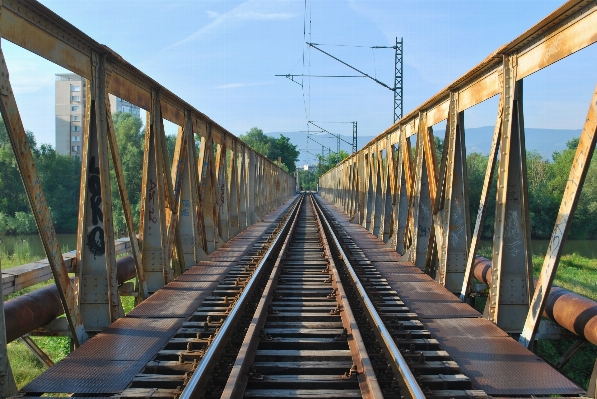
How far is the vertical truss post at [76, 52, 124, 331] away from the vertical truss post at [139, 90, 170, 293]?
5.82 ft

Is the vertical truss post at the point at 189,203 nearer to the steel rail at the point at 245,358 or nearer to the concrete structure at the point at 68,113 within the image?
the steel rail at the point at 245,358

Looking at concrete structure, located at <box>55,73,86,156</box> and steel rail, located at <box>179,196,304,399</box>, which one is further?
concrete structure, located at <box>55,73,86,156</box>

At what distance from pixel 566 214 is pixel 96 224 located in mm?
4678

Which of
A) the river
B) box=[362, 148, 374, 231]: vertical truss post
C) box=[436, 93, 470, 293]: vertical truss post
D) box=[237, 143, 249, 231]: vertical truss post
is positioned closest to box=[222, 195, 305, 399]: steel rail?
box=[436, 93, 470, 293]: vertical truss post

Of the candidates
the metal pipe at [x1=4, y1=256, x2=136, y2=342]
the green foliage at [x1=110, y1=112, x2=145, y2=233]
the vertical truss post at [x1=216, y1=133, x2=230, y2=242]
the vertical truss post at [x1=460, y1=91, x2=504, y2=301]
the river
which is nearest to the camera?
the metal pipe at [x1=4, y1=256, x2=136, y2=342]

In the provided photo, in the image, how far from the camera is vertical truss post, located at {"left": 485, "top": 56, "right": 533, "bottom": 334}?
18.6 feet

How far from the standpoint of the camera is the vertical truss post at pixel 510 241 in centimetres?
567

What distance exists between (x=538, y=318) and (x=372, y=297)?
2.41 m

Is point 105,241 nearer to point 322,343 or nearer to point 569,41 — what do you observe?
point 322,343

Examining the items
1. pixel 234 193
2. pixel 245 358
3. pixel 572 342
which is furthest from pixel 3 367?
pixel 572 342

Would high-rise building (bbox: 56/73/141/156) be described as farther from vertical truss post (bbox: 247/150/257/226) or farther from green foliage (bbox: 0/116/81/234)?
vertical truss post (bbox: 247/150/257/226)

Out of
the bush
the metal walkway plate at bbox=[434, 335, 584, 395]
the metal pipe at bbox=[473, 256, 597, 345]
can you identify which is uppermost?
the metal pipe at bbox=[473, 256, 597, 345]

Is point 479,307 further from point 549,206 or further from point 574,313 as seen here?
point 549,206

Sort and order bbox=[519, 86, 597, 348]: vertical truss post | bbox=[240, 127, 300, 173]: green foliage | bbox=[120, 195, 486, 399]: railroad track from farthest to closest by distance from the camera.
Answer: bbox=[240, 127, 300, 173]: green foliage
bbox=[519, 86, 597, 348]: vertical truss post
bbox=[120, 195, 486, 399]: railroad track
